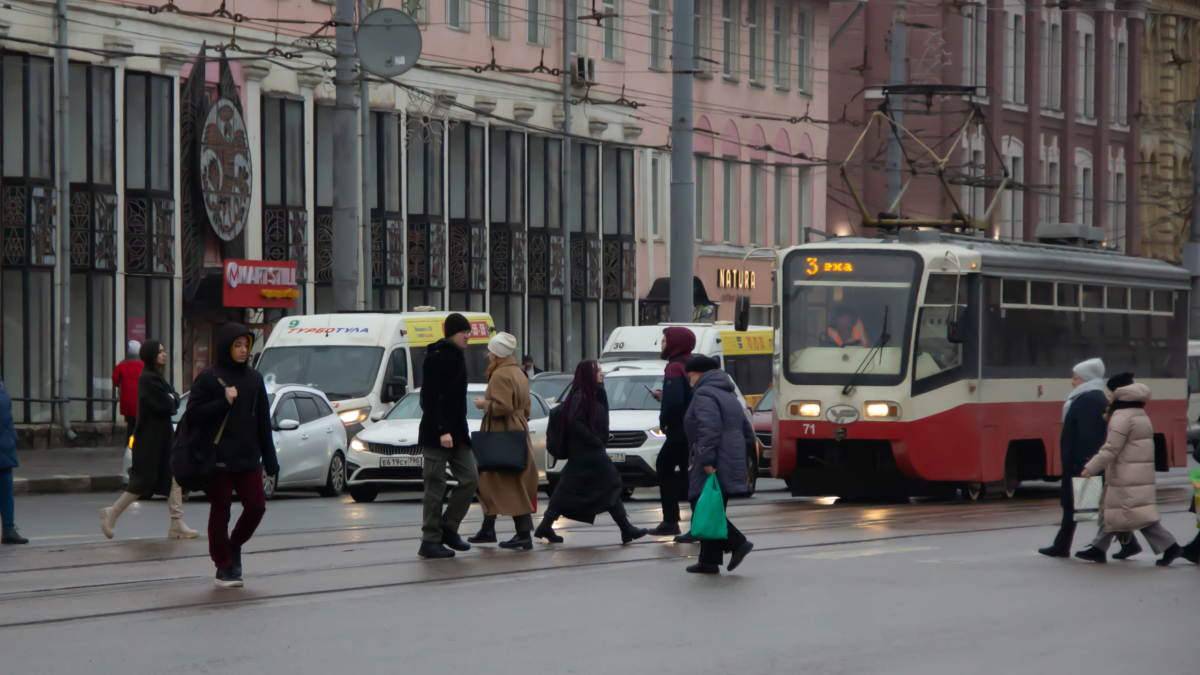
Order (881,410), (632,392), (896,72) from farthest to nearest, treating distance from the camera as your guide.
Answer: (896,72) → (632,392) → (881,410)

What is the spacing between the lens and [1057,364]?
23109 mm

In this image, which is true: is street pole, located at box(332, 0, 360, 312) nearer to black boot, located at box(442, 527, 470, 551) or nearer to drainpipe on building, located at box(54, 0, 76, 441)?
drainpipe on building, located at box(54, 0, 76, 441)

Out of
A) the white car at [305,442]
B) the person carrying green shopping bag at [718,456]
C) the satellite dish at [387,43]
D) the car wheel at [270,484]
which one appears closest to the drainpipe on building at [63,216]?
the satellite dish at [387,43]

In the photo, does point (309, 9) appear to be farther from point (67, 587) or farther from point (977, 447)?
point (67, 587)

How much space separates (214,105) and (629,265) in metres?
15.9

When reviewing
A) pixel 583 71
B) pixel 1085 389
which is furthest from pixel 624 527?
pixel 583 71

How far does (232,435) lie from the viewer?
39.5ft

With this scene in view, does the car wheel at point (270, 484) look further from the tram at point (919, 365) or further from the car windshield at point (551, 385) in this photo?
the car windshield at point (551, 385)

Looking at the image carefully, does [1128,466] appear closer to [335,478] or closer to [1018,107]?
[335,478]

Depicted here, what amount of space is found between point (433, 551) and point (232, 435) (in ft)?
8.28

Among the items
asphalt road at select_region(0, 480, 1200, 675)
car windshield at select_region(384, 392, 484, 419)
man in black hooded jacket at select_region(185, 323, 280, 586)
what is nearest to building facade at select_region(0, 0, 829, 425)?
car windshield at select_region(384, 392, 484, 419)

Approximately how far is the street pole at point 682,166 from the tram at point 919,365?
895 cm

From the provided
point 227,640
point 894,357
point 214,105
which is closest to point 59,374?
point 214,105

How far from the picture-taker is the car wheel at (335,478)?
2327 cm
